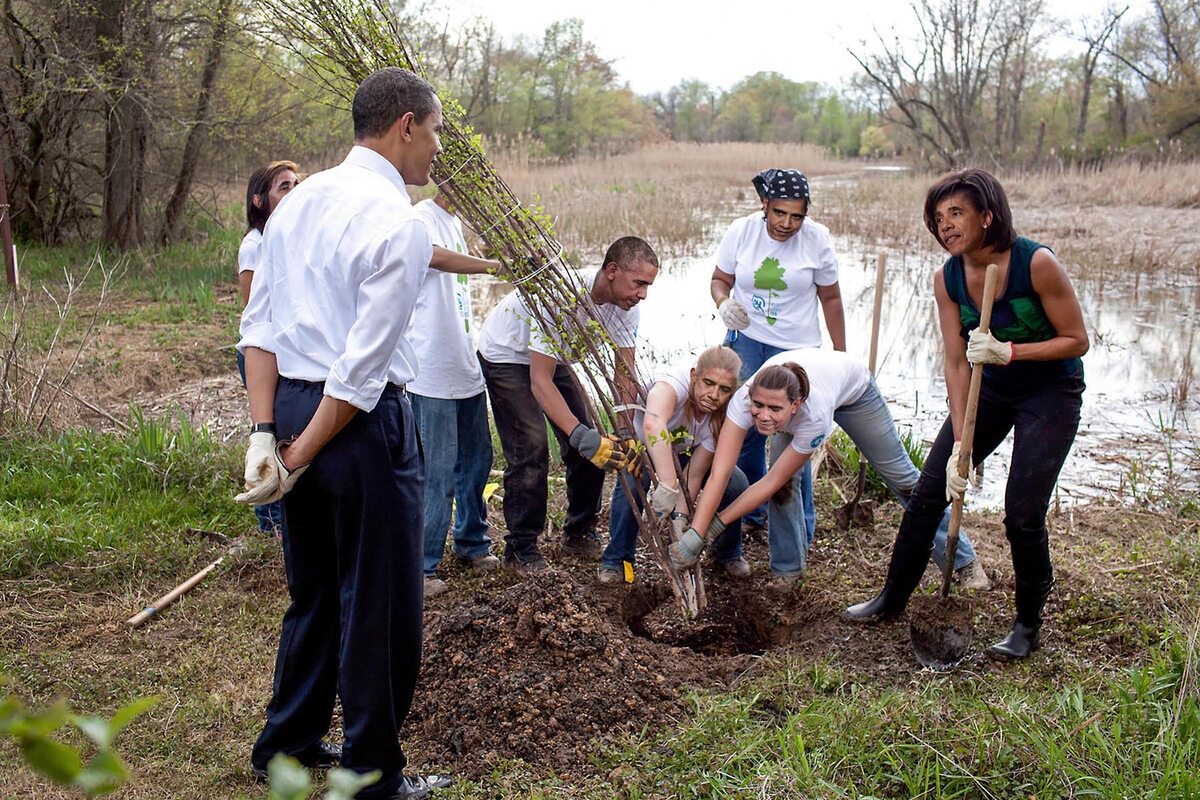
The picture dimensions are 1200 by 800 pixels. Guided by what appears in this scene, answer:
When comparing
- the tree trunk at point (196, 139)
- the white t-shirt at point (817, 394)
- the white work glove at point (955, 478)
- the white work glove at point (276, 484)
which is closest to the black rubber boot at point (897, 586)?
the white work glove at point (955, 478)

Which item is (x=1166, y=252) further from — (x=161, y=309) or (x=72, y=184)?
(x=72, y=184)

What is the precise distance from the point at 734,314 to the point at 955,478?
1524 millimetres

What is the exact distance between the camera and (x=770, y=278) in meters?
4.88

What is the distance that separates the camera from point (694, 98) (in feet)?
265

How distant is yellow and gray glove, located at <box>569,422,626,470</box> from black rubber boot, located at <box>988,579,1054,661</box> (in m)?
1.49

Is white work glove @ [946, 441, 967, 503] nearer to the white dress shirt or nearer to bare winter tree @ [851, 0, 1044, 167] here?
the white dress shirt

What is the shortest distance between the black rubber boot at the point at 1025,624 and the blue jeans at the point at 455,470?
2.17m

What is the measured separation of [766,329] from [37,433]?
3814 millimetres

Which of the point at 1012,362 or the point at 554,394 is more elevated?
the point at 1012,362

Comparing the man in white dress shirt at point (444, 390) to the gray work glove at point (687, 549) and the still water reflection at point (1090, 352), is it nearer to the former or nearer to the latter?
the gray work glove at point (687, 549)

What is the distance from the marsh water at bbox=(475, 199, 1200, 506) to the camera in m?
6.21

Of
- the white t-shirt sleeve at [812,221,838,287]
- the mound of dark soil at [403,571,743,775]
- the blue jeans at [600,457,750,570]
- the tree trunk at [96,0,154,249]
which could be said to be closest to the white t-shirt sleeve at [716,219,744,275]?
the white t-shirt sleeve at [812,221,838,287]

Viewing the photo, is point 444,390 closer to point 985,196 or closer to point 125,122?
point 985,196

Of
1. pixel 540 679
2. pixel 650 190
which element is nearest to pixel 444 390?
pixel 540 679
